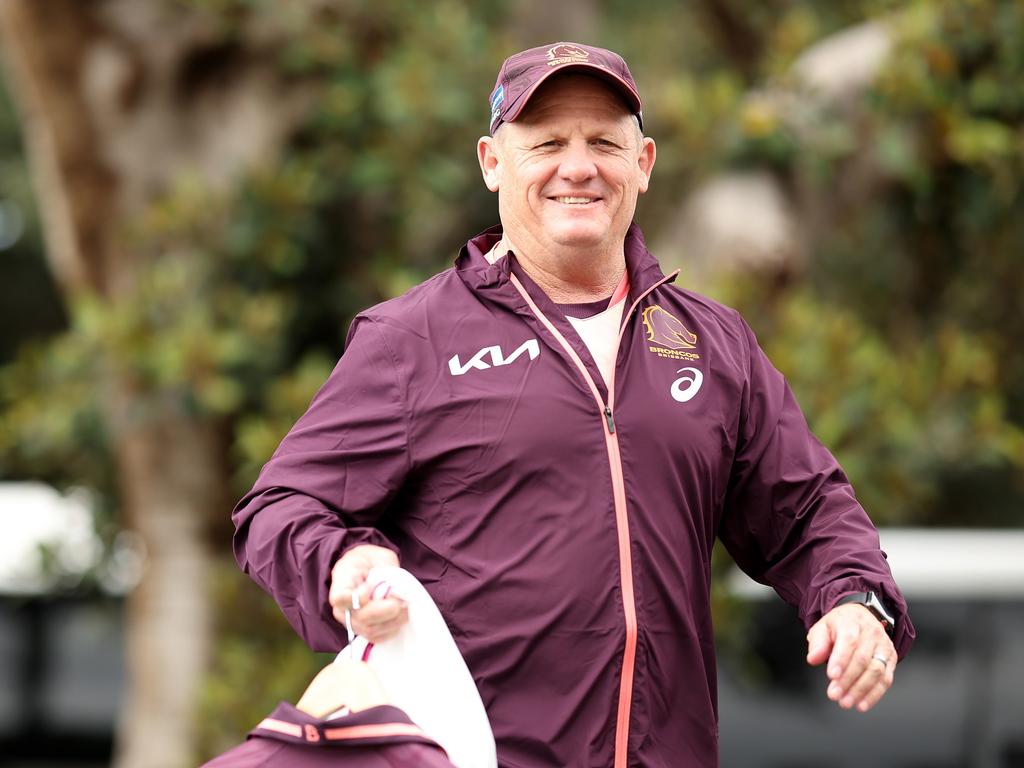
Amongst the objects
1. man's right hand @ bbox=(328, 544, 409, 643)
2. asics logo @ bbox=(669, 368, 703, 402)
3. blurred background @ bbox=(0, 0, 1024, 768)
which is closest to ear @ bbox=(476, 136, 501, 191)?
asics logo @ bbox=(669, 368, 703, 402)

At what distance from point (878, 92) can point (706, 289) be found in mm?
1060

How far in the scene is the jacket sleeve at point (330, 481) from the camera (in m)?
2.17

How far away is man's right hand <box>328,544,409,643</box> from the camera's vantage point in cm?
206

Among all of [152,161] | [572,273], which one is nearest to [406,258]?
[152,161]

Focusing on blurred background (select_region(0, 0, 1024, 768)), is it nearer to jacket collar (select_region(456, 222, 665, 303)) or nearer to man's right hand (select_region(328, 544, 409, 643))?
jacket collar (select_region(456, 222, 665, 303))

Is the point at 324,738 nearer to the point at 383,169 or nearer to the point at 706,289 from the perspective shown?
the point at 706,289

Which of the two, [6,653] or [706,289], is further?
[6,653]

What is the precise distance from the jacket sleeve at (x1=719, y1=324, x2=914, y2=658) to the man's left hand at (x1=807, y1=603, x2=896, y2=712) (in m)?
0.08

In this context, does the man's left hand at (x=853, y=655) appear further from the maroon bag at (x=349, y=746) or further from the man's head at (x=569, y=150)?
the man's head at (x=569, y=150)

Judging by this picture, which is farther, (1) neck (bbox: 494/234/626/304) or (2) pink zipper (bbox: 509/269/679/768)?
(1) neck (bbox: 494/234/626/304)

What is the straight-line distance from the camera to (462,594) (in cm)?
222

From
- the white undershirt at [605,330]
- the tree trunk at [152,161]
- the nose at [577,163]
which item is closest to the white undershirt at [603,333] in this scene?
the white undershirt at [605,330]

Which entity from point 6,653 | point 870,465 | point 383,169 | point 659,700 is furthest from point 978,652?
point 6,653

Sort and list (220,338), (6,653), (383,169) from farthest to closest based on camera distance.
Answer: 1. (6,653)
2. (383,169)
3. (220,338)
